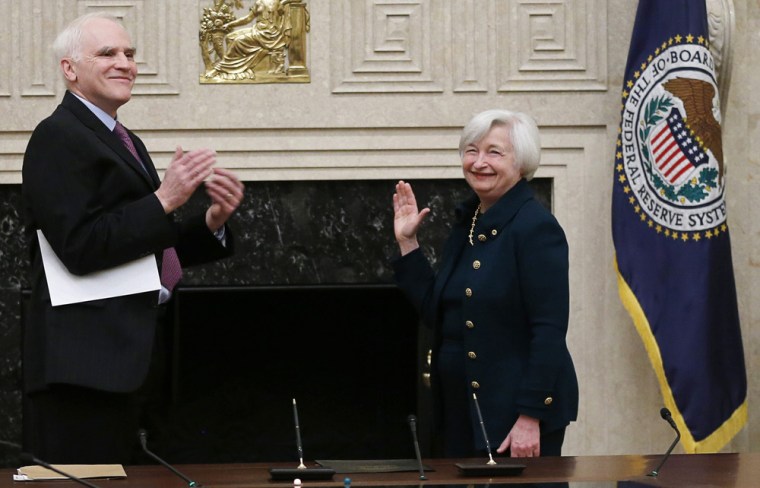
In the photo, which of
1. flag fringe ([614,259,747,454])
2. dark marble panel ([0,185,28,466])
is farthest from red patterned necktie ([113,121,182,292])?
flag fringe ([614,259,747,454])

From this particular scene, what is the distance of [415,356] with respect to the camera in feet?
16.3

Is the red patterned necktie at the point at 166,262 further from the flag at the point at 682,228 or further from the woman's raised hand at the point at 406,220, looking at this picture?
the flag at the point at 682,228

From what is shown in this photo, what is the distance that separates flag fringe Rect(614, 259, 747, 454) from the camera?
4594mm

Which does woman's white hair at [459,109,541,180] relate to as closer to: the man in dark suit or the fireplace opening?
the man in dark suit

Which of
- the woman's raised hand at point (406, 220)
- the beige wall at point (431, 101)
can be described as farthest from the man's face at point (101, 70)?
the beige wall at point (431, 101)

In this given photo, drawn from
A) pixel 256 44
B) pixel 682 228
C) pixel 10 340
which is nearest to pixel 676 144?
pixel 682 228

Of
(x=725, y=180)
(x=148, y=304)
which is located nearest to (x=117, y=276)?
(x=148, y=304)

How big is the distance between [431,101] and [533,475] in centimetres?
254

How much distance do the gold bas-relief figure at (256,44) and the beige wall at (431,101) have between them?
0.13 ft

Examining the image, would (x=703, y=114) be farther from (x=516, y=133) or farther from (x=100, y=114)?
(x=100, y=114)

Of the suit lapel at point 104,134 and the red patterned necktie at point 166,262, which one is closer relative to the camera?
the suit lapel at point 104,134

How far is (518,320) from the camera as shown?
3371 millimetres

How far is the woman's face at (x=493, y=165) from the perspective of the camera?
345cm

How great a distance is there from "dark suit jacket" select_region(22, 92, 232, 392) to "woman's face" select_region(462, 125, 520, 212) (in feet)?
2.77
